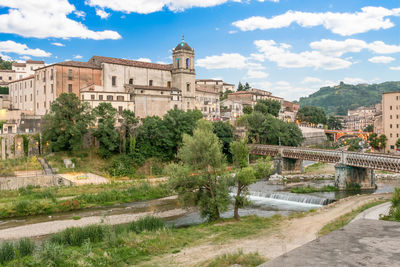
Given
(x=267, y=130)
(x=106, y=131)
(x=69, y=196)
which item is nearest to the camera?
(x=69, y=196)

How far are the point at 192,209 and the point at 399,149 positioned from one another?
51521mm

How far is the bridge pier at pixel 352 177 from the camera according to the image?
146ft

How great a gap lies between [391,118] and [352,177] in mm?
34304

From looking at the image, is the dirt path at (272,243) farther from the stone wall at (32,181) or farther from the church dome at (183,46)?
the church dome at (183,46)

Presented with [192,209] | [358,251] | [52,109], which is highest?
[52,109]

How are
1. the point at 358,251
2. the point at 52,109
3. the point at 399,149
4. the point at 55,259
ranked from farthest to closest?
the point at 399,149, the point at 52,109, the point at 55,259, the point at 358,251

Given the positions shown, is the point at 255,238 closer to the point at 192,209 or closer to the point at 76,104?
the point at 192,209

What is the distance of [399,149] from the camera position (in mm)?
68125

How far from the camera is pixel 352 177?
44938 mm

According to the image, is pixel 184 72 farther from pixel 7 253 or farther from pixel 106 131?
pixel 7 253

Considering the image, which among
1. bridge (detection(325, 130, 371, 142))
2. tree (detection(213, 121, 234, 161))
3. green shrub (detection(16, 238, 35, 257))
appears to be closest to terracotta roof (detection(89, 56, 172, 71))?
tree (detection(213, 121, 234, 161))

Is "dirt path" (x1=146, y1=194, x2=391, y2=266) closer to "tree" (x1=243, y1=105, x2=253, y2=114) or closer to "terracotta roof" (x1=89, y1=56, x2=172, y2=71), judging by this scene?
"terracotta roof" (x1=89, y1=56, x2=172, y2=71)

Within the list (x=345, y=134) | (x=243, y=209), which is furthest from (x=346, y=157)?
(x=345, y=134)

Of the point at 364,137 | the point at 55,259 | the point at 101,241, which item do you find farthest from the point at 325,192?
the point at 364,137
